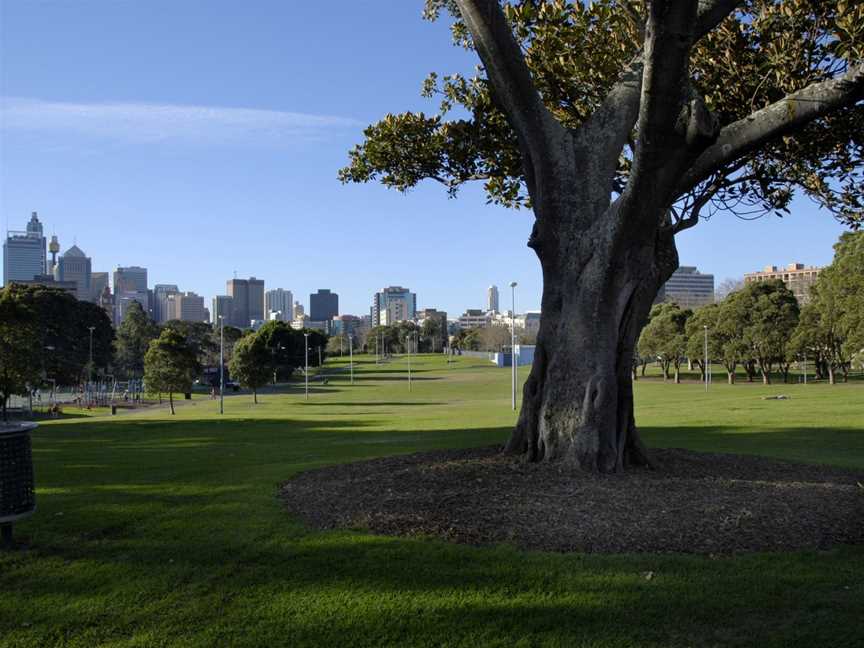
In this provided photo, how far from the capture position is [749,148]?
27.9 feet

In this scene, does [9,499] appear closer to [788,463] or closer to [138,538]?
[138,538]

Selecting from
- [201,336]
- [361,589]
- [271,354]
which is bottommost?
[361,589]

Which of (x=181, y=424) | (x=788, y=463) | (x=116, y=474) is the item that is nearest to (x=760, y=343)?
(x=181, y=424)

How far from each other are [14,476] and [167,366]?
4025 cm

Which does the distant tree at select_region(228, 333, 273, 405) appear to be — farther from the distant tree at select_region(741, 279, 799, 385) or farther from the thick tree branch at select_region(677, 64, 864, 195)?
the thick tree branch at select_region(677, 64, 864, 195)

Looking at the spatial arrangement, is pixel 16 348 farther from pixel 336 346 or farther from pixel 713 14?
pixel 336 346

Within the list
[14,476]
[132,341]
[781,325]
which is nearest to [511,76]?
[14,476]

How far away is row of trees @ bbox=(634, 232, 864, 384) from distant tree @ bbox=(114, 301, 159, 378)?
2622 inches

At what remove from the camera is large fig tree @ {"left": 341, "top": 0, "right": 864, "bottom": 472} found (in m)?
7.79

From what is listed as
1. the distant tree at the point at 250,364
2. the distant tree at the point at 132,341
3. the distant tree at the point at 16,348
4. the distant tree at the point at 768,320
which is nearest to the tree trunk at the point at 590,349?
the distant tree at the point at 16,348

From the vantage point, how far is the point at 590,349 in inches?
358

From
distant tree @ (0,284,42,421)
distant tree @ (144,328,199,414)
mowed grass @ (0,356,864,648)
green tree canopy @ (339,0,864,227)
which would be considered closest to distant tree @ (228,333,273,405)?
distant tree @ (144,328,199,414)

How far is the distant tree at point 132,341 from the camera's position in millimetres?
97062

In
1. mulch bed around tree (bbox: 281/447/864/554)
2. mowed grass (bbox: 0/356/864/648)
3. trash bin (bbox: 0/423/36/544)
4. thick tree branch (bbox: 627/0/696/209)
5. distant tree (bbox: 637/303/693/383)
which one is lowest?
mowed grass (bbox: 0/356/864/648)
